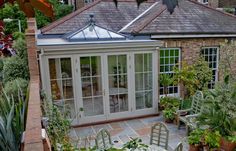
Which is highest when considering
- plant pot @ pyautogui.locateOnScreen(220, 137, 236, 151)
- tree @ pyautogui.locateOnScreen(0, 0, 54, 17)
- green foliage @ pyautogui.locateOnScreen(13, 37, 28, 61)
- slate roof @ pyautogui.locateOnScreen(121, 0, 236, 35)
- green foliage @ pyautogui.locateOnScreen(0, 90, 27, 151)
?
slate roof @ pyautogui.locateOnScreen(121, 0, 236, 35)

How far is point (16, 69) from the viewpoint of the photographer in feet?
25.5

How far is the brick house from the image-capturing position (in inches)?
317

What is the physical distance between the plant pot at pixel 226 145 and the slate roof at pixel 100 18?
7306 millimetres

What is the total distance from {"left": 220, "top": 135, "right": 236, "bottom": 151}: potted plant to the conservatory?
362 cm

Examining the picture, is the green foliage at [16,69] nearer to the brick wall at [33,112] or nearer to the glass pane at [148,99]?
the brick wall at [33,112]

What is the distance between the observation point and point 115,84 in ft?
28.7

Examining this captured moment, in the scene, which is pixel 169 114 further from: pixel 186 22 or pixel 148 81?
pixel 186 22

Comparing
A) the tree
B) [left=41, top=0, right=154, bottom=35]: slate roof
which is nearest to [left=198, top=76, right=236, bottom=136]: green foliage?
the tree

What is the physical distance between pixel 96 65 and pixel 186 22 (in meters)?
5.06

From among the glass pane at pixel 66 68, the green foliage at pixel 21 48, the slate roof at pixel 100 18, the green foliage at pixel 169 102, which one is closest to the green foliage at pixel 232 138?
the green foliage at pixel 169 102

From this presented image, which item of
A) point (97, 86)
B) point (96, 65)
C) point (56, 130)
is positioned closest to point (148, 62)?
point (96, 65)

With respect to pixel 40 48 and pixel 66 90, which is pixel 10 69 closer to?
pixel 40 48

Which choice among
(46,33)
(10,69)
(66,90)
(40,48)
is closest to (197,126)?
(66,90)

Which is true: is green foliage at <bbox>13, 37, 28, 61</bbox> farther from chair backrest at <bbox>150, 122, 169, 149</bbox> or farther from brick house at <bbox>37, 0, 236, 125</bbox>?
chair backrest at <bbox>150, 122, 169, 149</bbox>
